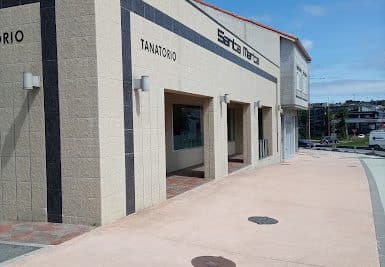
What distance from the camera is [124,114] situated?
8.20 meters

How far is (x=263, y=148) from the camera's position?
72.7ft

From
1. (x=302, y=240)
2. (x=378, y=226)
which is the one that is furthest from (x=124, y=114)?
Result: (x=378, y=226)

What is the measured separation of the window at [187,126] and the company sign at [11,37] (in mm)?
8521

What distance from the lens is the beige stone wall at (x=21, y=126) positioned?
773 cm

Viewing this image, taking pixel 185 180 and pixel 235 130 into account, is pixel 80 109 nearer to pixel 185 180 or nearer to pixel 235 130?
pixel 185 180

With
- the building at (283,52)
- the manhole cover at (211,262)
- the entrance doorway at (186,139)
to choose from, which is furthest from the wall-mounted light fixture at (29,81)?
the building at (283,52)

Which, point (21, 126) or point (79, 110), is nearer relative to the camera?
point (79, 110)

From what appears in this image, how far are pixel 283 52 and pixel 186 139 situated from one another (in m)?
13.7

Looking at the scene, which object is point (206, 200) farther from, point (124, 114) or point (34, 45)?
point (34, 45)

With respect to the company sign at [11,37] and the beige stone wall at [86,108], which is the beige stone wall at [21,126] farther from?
the beige stone wall at [86,108]

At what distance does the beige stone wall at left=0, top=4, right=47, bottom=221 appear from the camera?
773cm

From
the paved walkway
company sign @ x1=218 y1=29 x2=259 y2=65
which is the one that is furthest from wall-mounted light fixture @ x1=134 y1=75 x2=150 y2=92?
company sign @ x1=218 y1=29 x2=259 y2=65

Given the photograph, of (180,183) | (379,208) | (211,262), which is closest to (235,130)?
(180,183)

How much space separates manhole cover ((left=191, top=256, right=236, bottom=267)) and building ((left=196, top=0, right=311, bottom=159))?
19.0 meters
